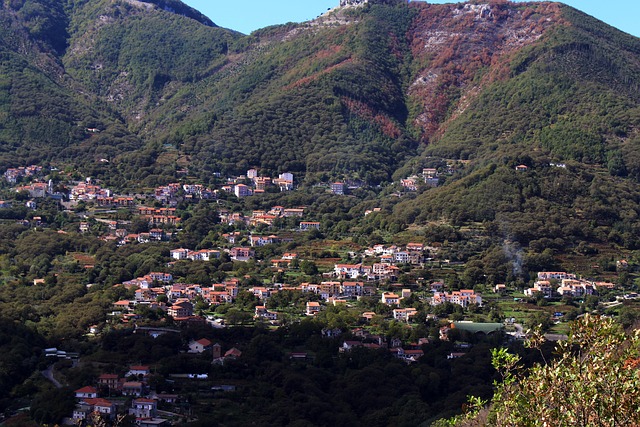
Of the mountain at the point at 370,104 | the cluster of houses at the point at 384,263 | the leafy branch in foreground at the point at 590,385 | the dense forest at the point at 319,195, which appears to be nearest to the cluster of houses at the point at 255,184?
the dense forest at the point at 319,195

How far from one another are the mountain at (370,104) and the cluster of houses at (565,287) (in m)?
4.68

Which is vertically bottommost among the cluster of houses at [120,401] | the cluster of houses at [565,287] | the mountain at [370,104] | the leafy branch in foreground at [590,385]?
the cluster of houses at [120,401]

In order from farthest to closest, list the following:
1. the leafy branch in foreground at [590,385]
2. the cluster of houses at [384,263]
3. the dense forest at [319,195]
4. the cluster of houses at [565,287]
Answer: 1. the cluster of houses at [384,263]
2. the cluster of houses at [565,287]
3. the dense forest at [319,195]
4. the leafy branch in foreground at [590,385]

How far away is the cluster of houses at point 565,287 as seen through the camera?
44.1 meters

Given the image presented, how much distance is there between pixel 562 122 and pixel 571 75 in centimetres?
662

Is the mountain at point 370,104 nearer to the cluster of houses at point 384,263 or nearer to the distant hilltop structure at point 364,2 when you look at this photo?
the distant hilltop structure at point 364,2

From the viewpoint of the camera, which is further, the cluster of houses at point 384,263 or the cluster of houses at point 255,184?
the cluster of houses at point 255,184

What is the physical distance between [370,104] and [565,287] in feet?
119

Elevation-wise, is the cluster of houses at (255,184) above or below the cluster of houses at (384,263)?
above

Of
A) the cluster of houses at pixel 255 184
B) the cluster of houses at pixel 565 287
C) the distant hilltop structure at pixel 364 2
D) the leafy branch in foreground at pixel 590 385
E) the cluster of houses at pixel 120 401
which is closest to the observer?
the leafy branch in foreground at pixel 590 385

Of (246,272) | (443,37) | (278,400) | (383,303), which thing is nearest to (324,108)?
(443,37)

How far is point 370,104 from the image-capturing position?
257 ft

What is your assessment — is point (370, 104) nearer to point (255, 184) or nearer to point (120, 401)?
point (255, 184)

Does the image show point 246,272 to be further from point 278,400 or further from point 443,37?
point 443,37
